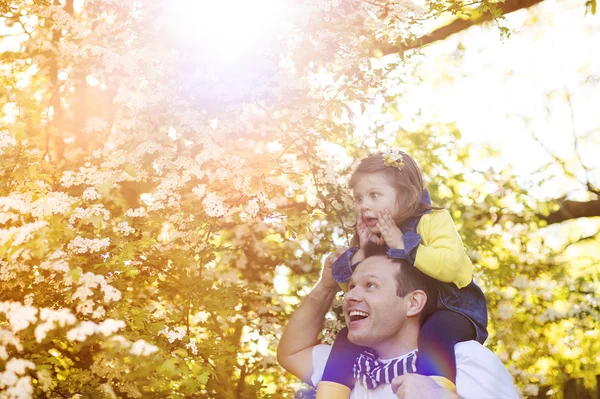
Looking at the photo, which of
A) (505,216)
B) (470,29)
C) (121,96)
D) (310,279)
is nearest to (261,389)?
(310,279)

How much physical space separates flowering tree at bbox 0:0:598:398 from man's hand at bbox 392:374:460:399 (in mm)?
1277

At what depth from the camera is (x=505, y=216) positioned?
8.00m

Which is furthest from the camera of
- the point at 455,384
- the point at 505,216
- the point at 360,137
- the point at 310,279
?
the point at 505,216

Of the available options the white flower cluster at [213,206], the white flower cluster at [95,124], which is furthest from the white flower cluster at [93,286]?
the white flower cluster at [95,124]

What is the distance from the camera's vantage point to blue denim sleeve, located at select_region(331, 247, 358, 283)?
10.2ft

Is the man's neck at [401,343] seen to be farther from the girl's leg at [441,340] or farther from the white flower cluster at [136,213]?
the white flower cluster at [136,213]

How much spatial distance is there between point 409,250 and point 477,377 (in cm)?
61

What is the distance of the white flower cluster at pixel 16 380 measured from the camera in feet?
10.9

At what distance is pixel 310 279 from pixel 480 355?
11.3 feet

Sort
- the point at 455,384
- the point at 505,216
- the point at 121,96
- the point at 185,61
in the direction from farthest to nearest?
the point at 505,216 → the point at 121,96 → the point at 185,61 → the point at 455,384

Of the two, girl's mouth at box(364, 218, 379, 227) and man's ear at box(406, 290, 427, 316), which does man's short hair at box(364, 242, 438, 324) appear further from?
girl's mouth at box(364, 218, 379, 227)

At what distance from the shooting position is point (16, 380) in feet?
Result: 11.0

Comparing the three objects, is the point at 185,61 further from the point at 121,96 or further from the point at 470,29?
the point at 470,29

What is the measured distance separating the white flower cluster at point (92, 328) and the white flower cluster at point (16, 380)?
10.9 inches
